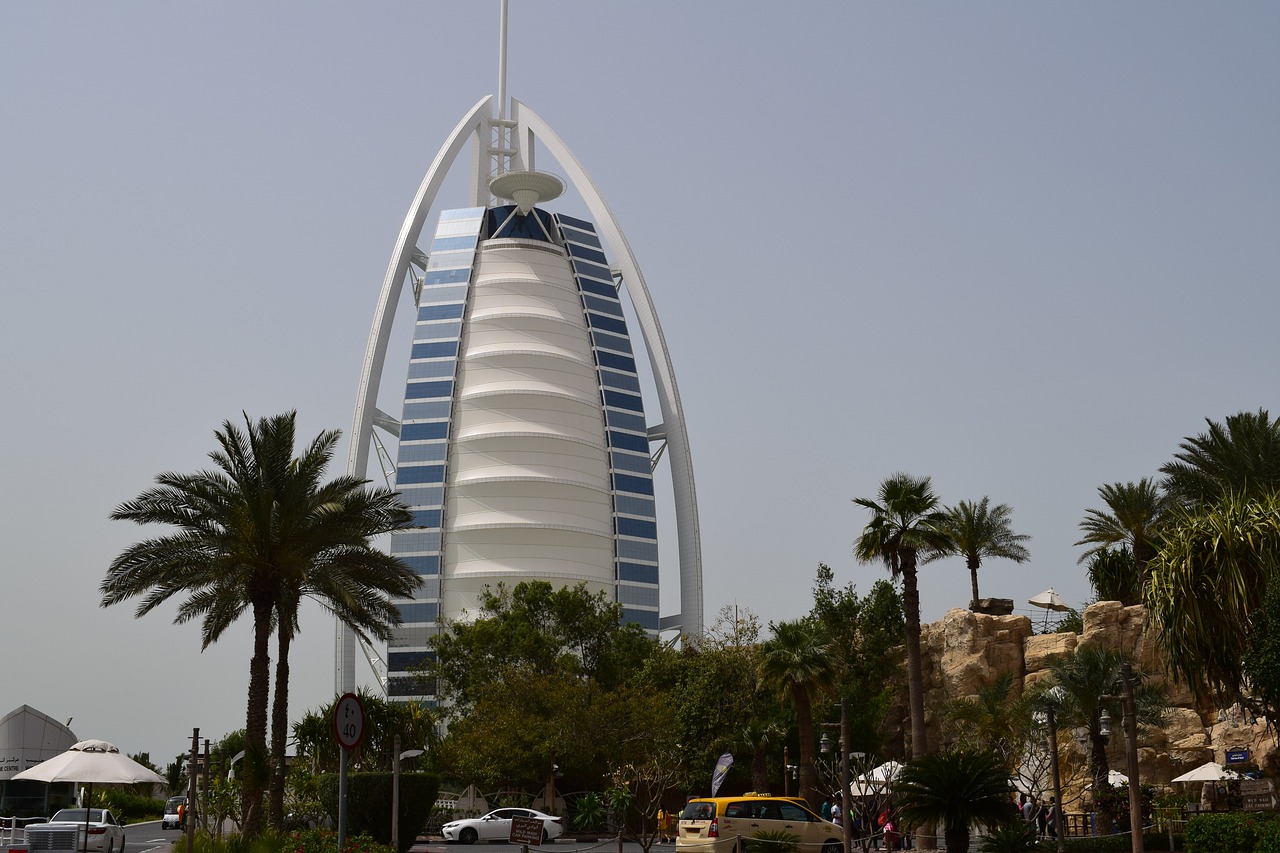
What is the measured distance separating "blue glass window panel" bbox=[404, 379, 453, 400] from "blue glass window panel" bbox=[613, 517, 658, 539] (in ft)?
51.8

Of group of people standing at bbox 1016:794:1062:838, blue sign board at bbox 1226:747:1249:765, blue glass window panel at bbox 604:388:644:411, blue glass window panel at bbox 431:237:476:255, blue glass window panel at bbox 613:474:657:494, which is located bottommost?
group of people standing at bbox 1016:794:1062:838

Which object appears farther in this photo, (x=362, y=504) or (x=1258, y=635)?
(x=362, y=504)

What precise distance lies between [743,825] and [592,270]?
266 ft

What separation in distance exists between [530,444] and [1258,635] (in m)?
74.1

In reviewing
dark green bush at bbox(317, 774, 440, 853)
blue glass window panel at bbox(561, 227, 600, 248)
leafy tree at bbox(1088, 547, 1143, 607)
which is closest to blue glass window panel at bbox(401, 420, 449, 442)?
blue glass window panel at bbox(561, 227, 600, 248)

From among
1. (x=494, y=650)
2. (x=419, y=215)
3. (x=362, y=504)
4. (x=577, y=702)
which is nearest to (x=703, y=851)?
(x=362, y=504)

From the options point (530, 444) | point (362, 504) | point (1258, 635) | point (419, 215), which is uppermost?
point (419, 215)

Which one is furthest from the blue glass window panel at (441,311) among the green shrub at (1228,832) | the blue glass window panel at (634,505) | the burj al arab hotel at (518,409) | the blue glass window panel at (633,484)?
the green shrub at (1228,832)

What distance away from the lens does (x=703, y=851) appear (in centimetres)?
3036

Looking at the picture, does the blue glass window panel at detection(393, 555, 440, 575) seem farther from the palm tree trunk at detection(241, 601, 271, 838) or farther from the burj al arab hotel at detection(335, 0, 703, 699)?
the palm tree trunk at detection(241, 601, 271, 838)

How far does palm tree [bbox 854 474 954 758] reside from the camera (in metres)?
43.0

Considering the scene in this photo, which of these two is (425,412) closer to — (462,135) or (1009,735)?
(462,135)

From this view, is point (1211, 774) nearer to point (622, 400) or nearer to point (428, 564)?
point (428, 564)

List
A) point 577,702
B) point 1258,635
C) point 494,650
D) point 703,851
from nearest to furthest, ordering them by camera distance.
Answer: point 1258,635 < point 703,851 < point 577,702 < point 494,650
